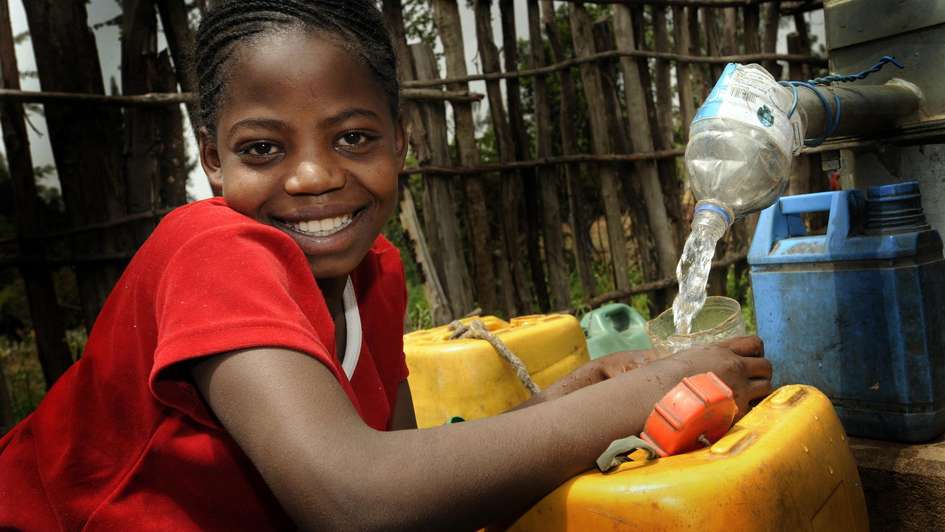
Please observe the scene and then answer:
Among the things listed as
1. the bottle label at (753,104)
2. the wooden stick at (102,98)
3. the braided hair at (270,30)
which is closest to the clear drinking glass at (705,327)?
the bottle label at (753,104)

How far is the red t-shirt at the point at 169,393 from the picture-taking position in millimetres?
907

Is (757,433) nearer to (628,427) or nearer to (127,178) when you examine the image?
(628,427)

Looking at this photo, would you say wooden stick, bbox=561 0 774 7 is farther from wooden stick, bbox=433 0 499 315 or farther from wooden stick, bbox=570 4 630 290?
wooden stick, bbox=433 0 499 315

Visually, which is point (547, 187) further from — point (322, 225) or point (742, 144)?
point (322, 225)

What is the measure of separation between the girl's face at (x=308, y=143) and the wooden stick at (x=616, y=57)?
6.34 feet

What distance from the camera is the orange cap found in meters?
0.97

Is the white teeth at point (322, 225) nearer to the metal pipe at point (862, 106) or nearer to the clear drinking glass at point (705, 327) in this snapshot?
the clear drinking glass at point (705, 327)

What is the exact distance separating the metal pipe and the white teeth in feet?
2.79

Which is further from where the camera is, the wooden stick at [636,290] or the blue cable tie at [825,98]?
the wooden stick at [636,290]

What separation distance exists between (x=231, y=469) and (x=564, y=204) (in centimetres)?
382

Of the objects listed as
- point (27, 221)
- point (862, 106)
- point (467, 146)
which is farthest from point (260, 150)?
point (467, 146)

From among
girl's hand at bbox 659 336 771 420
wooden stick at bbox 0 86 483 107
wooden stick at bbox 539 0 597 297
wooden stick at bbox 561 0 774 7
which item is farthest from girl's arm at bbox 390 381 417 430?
wooden stick at bbox 561 0 774 7

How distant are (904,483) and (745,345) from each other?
50cm

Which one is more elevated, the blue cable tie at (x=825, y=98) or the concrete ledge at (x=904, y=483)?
the blue cable tie at (x=825, y=98)
